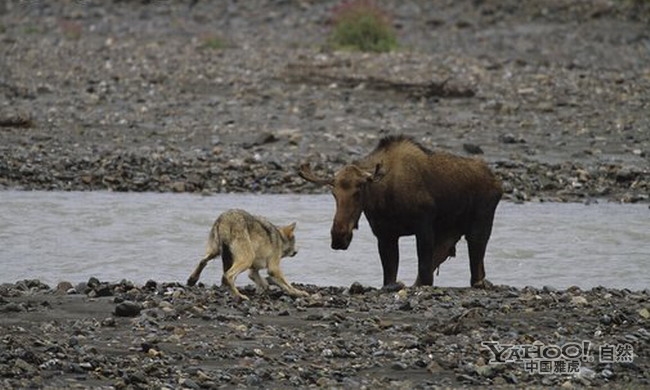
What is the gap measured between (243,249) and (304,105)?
1206 cm

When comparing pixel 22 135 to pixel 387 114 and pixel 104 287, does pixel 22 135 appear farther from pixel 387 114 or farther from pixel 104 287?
pixel 104 287

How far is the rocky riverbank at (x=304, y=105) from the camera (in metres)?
20.3

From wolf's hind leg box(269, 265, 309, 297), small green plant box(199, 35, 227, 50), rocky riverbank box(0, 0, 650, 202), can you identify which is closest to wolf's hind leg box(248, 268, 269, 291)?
wolf's hind leg box(269, 265, 309, 297)

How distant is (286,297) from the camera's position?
1228cm

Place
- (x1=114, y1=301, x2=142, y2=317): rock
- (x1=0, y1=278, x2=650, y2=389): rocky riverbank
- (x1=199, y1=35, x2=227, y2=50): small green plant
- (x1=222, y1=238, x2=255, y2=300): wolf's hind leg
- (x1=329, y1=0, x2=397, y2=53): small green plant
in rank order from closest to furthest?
(x1=0, y1=278, x2=650, y2=389): rocky riverbank → (x1=114, y1=301, x2=142, y2=317): rock → (x1=222, y1=238, x2=255, y2=300): wolf's hind leg → (x1=329, y1=0, x2=397, y2=53): small green plant → (x1=199, y1=35, x2=227, y2=50): small green plant

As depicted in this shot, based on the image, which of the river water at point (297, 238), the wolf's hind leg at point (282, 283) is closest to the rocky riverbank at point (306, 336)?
the wolf's hind leg at point (282, 283)

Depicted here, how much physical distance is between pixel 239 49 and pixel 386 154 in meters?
18.1

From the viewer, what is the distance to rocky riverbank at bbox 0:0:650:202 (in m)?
20.3

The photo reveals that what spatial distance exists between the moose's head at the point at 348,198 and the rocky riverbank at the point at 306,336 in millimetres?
448

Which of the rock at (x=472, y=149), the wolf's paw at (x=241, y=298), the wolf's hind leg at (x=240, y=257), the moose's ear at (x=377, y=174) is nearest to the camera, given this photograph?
the wolf's paw at (x=241, y=298)

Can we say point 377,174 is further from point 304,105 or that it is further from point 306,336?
point 304,105

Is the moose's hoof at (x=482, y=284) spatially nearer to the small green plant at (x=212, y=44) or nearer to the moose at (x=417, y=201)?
the moose at (x=417, y=201)

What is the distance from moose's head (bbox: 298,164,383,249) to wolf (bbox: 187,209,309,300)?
50 centimetres

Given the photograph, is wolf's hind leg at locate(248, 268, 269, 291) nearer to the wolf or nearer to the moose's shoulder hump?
the wolf
